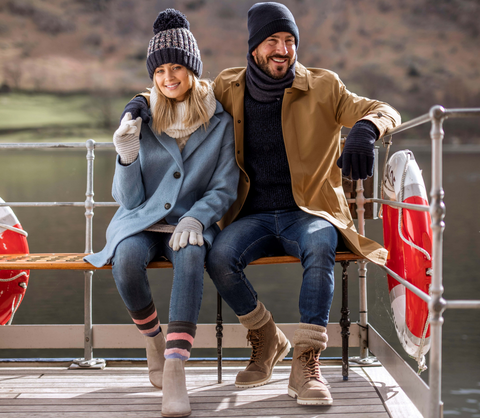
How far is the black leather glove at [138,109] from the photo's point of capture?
1.83 metres

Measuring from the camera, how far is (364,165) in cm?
173

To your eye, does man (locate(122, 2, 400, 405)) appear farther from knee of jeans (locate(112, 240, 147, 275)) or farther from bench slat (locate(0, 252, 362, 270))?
knee of jeans (locate(112, 240, 147, 275))

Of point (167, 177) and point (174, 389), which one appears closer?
point (174, 389)

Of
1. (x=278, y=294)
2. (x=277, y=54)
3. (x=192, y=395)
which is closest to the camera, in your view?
(x=192, y=395)

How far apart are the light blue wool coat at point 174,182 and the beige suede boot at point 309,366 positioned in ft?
1.48

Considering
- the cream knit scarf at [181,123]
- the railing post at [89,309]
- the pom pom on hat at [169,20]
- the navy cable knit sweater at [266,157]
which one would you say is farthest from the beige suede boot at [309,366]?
the pom pom on hat at [169,20]

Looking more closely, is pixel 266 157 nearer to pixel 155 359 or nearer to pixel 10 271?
pixel 155 359

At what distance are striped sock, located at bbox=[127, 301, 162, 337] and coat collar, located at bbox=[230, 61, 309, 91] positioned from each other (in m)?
0.90

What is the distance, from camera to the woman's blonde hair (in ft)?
6.19

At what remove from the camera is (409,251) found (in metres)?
1.85

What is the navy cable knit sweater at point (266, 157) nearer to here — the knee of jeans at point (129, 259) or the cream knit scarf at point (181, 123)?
the cream knit scarf at point (181, 123)

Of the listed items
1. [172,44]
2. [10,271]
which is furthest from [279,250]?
[10,271]

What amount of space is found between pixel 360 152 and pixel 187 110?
0.63 meters

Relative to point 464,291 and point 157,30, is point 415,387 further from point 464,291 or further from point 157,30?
point 464,291
